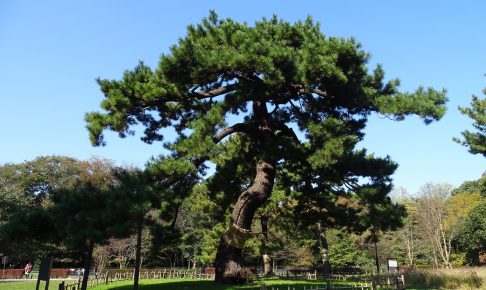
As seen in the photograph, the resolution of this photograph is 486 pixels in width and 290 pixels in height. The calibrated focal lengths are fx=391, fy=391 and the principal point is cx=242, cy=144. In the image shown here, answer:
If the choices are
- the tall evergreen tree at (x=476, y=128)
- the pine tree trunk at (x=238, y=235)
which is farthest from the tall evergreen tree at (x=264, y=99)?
the tall evergreen tree at (x=476, y=128)

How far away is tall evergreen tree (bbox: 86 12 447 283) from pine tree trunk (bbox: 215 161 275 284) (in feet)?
0.10

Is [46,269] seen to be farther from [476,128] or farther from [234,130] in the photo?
[476,128]

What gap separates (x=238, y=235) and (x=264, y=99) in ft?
14.4

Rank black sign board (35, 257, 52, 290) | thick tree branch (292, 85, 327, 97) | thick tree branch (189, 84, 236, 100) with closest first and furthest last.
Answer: black sign board (35, 257, 52, 290) → thick tree branch (292, 85, 327, 97) → thick tree branch (189, 84, 236, 100)

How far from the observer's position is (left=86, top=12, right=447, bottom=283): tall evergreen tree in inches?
417

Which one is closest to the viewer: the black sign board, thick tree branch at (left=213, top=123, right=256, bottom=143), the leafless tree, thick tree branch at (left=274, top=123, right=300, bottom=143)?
the black sign board

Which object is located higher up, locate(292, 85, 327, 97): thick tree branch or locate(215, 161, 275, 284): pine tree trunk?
locate(292, 85, 327, 97): thick tree branch

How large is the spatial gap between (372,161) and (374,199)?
1214mm

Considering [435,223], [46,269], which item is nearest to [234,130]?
[46,269]

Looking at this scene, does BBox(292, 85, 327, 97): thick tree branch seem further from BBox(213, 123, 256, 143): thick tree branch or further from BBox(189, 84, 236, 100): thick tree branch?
BBox(213, 123, 256, 143): thick tree branch

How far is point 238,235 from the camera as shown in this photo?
40.1 feet

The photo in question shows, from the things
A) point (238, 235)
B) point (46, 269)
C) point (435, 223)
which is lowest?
point (46, 269)

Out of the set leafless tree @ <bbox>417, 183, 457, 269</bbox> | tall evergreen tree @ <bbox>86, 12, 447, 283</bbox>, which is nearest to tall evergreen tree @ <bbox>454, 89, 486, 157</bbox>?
tall evergreen tree @ <bbox>86, 12, 447, 283</bbox>

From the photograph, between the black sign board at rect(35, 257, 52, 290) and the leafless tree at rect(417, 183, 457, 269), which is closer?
the black sign board at rect(35, 257, 52, 290)
